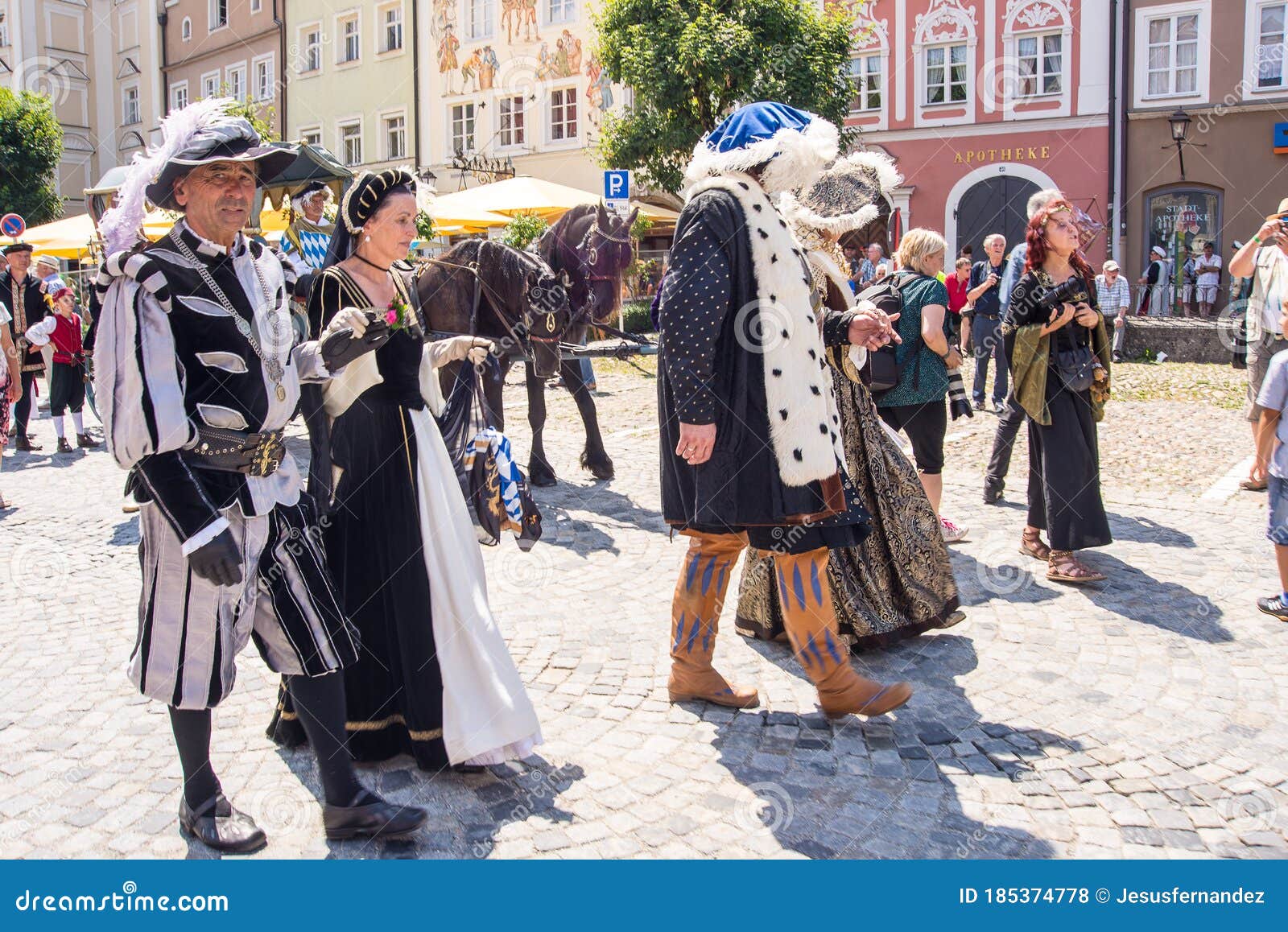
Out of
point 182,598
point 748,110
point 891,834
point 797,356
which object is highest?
point 748,110

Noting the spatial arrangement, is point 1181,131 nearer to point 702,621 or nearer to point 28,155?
point 702,621

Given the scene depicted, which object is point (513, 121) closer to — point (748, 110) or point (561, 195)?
point (561, 195)

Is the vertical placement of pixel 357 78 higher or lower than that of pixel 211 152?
higher

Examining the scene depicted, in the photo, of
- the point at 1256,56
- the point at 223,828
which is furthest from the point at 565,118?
the point at 223,828

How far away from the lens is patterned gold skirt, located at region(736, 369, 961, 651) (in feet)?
14.9

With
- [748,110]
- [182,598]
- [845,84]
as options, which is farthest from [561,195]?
[182,598]

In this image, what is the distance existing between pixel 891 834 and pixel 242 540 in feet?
6.29

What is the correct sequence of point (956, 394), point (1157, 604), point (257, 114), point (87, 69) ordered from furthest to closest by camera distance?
point (87, 69)
point (257, 114)
point (956, 394)
point (1157, 604)

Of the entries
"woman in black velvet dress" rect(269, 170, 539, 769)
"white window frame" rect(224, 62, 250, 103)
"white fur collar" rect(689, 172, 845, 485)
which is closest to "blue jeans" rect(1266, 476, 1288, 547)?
"white fur collar" rect(689, 172, 845, 485)

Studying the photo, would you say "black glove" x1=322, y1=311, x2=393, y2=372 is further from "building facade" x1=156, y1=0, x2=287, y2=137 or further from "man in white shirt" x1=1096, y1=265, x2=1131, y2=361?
"building facade" x1=156, y1=0, x2=287, y2=137

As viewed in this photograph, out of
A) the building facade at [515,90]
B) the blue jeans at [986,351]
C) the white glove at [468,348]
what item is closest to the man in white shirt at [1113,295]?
the blue jeans at [986,351]

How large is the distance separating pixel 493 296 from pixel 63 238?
1278cm

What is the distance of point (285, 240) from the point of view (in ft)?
29.7

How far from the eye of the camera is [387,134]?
33.7m
